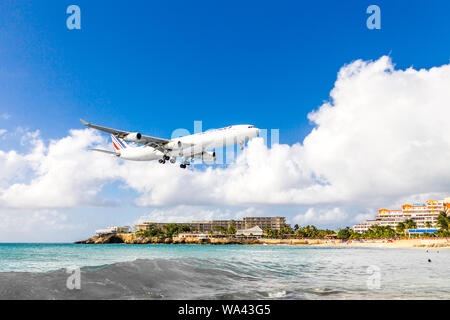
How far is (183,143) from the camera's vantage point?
1786 inches

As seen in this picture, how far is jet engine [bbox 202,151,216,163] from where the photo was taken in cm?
5109

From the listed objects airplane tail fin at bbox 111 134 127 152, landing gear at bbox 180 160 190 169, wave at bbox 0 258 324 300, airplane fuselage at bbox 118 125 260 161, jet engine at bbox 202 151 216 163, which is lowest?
wave at bbox 0 258 324 300

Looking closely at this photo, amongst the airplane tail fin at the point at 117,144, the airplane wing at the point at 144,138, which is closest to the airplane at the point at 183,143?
the airplane wing at the point at 144,138

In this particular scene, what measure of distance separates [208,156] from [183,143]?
700 centimetres

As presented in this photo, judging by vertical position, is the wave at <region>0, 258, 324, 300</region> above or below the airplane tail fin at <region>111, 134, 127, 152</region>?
below

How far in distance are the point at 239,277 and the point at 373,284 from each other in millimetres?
11044

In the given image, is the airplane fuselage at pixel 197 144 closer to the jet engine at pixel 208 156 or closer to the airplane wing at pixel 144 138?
the jet engine at pixel 208 156

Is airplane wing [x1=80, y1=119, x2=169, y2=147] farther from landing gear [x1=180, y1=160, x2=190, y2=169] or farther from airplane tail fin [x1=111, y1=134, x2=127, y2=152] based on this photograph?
airplane tail fin [x1=111, y1=134, x2=127, y2=152]

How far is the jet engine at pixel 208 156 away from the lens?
5109 centimetres

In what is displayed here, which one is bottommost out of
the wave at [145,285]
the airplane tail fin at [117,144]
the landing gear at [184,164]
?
the wave at [145,285]

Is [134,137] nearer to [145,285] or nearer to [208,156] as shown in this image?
[208,156]

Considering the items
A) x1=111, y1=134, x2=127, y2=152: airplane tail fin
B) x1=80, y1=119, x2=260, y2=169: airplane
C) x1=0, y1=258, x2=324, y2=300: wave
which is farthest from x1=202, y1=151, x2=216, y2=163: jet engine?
x1=0, y1=258, x2=324, y2=300: wave
